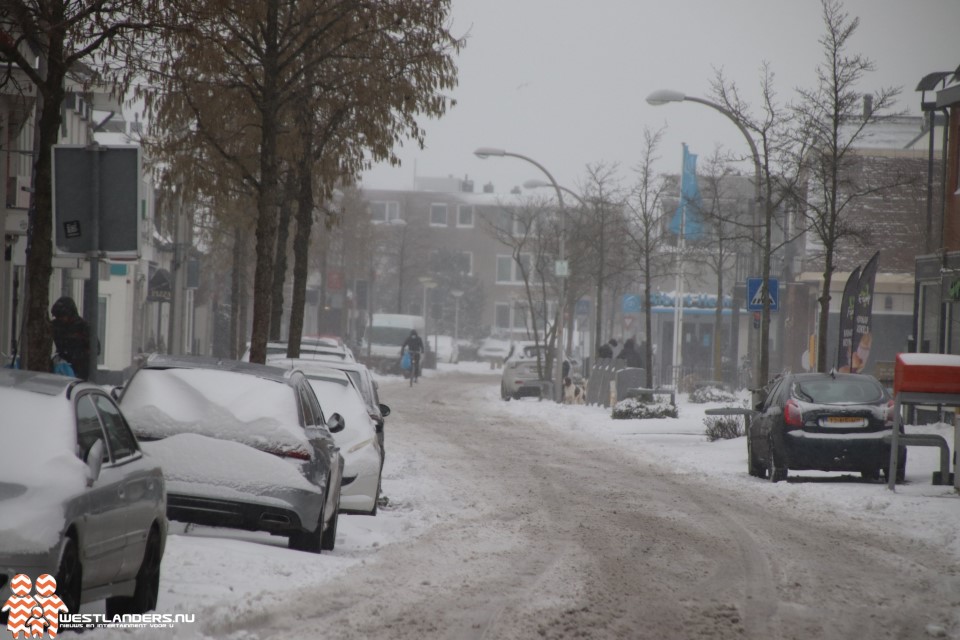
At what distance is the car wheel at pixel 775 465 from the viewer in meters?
18.3

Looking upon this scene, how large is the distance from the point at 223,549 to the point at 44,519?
3.83m

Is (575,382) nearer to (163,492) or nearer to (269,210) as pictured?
(269,210)

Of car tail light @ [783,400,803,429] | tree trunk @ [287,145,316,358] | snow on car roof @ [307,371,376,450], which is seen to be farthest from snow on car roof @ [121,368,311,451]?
tree trunk @ [287,145,316,358]

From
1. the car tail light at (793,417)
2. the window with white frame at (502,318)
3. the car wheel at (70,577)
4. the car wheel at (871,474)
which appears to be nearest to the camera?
A: the car wheel at (70,577)

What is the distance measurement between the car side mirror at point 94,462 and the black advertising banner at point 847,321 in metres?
19.7

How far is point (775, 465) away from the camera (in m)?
18.4

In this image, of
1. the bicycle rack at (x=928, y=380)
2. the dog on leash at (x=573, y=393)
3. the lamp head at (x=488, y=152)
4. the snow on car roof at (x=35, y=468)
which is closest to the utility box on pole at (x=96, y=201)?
the snow on car roof at (x=35, y=468)

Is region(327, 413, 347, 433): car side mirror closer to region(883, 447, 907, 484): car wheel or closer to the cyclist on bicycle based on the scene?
region(883, 447, 907, 484): car wheel

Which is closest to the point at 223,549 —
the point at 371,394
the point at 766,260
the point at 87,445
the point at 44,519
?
the point at 87,445

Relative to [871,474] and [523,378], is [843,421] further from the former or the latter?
[523,378]

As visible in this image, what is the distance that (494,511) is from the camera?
48.6 ft

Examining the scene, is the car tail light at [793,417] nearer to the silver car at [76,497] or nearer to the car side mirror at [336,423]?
the car side mirror at [336,423]

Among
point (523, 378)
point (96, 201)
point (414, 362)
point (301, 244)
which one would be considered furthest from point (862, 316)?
point (414, 362)

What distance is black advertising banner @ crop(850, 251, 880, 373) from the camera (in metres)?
25.1
